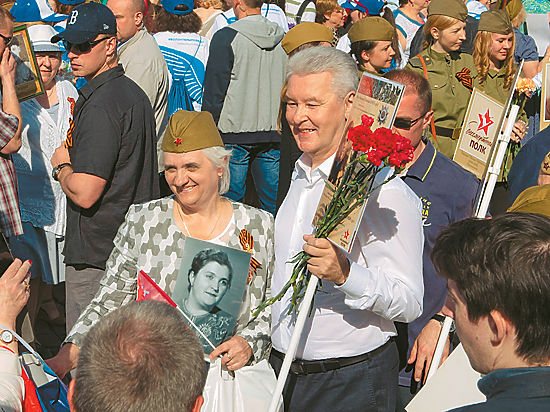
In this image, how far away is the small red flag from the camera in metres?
2.85

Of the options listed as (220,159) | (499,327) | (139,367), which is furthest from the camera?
(220,159)

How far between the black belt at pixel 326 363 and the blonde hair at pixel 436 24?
4.18 m

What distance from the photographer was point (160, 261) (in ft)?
10.4

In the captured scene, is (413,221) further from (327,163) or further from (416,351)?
(416,351)

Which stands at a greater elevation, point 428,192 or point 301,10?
point 428,192

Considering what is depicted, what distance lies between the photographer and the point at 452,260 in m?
1.99

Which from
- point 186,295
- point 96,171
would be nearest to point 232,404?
point 186,295

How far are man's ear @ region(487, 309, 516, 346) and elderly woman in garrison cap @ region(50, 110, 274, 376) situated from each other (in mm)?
1362

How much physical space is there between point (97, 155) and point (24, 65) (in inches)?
36.5

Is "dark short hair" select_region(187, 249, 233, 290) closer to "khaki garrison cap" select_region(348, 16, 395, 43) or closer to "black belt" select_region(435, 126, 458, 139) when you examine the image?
"black belt" select_region(435, 126, 458, 139)

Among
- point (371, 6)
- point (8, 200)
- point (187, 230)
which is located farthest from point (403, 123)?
point (371, 6)

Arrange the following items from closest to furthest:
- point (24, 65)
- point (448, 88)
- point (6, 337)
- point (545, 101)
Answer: point (6, 337) < point (24, 65) < point (545, 101) < point (448, 88)

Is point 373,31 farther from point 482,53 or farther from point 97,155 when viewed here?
point 97,155

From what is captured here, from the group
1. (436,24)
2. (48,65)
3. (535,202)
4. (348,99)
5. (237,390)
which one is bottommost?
(237,390)
